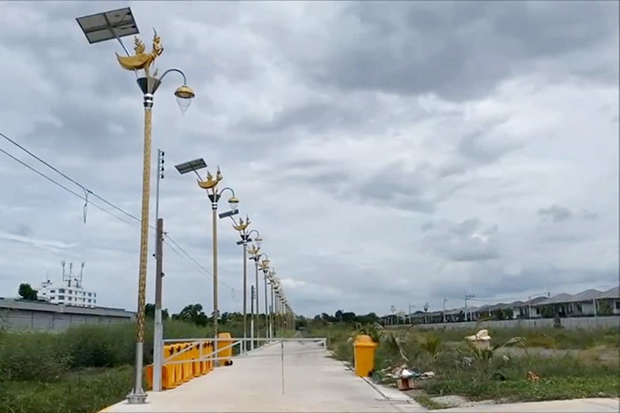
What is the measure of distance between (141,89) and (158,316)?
193 inches

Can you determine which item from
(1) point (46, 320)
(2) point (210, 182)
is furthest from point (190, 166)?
(1) point (46, 320)

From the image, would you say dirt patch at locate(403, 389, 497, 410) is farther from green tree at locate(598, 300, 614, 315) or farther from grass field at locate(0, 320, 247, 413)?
green tree at locate(598, 300, 614, 315)

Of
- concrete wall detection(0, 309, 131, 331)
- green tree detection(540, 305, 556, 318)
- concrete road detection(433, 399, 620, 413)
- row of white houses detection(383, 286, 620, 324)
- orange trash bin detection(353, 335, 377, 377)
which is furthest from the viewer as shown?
green tree detection(540, 305, 556, 318)

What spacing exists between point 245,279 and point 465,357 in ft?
75.1

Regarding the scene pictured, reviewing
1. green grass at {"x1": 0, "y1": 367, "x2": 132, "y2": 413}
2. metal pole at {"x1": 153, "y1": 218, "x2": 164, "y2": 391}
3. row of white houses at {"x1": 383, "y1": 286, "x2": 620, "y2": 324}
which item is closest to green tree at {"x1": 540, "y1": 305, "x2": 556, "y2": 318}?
row of white houses at {"x1": 383, "y1": 286, "x2": 620, "y2": 324}

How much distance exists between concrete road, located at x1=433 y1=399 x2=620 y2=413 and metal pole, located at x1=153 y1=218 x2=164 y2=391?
6359 millimetres

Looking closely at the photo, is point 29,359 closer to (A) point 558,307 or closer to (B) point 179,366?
(B) point 179,366

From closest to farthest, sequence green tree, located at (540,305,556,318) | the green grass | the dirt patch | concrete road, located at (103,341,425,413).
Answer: concrete road, located at (103,341,425,413), the dirt patch, the green grass, green tree, located at (540,305,556,318)

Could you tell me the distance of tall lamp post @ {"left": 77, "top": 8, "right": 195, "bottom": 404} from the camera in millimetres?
13484

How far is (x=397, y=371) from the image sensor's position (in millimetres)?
18234

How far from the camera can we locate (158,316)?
16.1 metres

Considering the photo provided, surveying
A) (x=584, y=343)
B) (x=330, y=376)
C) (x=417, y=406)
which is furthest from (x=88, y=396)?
(x=584, y=343)

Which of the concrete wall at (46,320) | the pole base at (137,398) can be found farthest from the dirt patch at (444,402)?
the concrete wall at (46,320)

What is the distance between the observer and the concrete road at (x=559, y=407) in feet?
36.2
